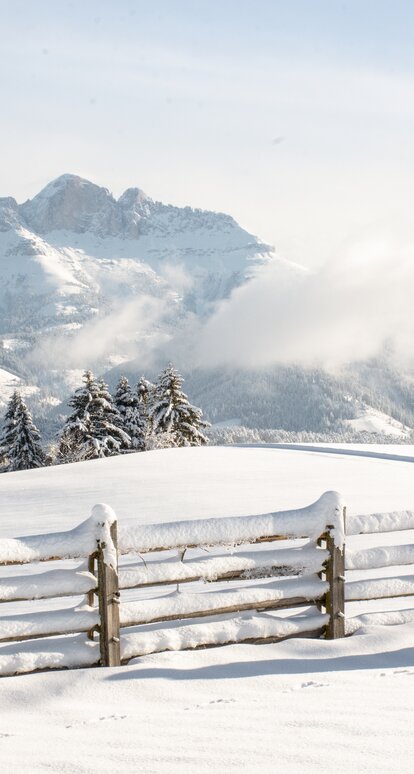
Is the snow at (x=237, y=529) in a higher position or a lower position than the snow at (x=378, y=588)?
higher

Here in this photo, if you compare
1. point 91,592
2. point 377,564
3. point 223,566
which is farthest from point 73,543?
point 377,564

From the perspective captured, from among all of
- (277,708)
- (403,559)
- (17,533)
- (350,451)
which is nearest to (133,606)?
(277,708)

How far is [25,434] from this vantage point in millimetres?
49594

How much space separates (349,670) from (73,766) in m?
2.81

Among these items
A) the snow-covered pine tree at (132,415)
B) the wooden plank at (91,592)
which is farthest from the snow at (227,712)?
the snow-covered pine tree at (132,415)

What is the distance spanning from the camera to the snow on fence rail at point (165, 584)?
6.04 metres

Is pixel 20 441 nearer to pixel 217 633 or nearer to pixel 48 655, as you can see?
pixel 217 633

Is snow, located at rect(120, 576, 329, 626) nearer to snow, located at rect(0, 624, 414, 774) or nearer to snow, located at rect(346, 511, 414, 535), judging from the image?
snow, located at rect(0, 624, 414, 774)

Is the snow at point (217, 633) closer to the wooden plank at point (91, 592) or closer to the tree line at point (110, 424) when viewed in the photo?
the wooden plank at point (91, 592)

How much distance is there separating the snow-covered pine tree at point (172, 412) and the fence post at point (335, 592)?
40153mm

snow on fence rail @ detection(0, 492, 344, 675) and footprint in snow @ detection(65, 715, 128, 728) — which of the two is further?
snow on fence rail @ detection(0, 492, 344, 675)

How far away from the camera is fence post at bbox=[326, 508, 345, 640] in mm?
→ 6863

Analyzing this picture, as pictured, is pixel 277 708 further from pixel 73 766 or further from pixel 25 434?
A: pixel 25 434

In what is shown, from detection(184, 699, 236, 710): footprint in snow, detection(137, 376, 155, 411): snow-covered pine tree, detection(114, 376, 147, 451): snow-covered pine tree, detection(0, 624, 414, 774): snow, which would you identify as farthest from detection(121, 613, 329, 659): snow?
detection(137, 376, 155, 411): snow-covered pine tree
